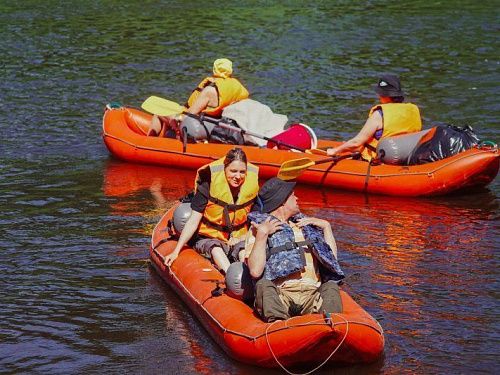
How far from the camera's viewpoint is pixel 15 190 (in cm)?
1198

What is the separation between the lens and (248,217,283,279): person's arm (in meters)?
6.94

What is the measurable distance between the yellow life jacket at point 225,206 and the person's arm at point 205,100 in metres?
4.22

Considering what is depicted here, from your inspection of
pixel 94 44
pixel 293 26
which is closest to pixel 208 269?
pixel 94 44

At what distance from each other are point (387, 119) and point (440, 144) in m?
0.63

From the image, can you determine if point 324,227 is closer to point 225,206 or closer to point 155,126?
point 225,206

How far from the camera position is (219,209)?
329 inches

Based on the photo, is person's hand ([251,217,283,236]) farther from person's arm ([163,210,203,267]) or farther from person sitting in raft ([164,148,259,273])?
person's arm ([163,210,203,267])

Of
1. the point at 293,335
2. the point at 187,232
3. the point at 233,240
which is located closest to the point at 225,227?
the point at 233,240

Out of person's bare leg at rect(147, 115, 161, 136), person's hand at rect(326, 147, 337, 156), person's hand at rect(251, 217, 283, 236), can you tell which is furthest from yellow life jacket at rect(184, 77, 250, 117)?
person's hand at rect(251, 217, 283, 236)

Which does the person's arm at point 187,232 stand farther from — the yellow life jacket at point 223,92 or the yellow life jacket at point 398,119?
the yellow life jacket at point 223,92

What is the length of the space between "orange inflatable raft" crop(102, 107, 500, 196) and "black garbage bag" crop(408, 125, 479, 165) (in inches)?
3.9

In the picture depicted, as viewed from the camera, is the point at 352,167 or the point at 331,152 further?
the point at 331,152

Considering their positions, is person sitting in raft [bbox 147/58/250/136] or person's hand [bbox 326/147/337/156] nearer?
person's hand [bbox 326/147/337/156]

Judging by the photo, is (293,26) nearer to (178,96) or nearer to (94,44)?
(94,44)
